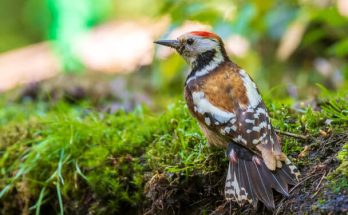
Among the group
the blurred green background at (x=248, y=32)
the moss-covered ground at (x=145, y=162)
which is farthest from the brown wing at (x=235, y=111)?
the blurred green background at (x=248, y=32)

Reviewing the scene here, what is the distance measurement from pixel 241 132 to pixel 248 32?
12.5 ft

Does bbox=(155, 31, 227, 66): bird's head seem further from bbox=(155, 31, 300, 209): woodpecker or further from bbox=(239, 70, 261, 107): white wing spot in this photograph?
bbox=(239, 70, 261, 107): white wing spot

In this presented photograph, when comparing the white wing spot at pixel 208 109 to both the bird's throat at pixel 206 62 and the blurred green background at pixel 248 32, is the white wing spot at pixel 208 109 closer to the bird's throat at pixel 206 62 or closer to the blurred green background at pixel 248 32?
the bird's throat at pixel 206 62

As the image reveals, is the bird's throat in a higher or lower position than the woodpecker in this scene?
higher

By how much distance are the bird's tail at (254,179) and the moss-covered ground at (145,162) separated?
0.26ft

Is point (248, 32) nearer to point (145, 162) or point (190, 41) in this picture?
point (190, 41)

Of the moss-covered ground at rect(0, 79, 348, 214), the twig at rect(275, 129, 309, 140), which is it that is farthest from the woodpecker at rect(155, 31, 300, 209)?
the twig at rect(275, 129, 309, 140)

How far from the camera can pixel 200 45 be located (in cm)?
442

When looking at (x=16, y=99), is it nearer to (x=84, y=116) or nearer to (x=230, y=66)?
(x=84, y=116)

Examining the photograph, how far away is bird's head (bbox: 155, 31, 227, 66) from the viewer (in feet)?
14.4

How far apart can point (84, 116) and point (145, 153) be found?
1164 mm

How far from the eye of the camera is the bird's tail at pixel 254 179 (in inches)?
135

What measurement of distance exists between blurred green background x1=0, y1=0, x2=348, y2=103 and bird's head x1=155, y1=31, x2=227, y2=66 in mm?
644

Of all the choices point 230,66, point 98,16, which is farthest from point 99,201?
point 98,16
